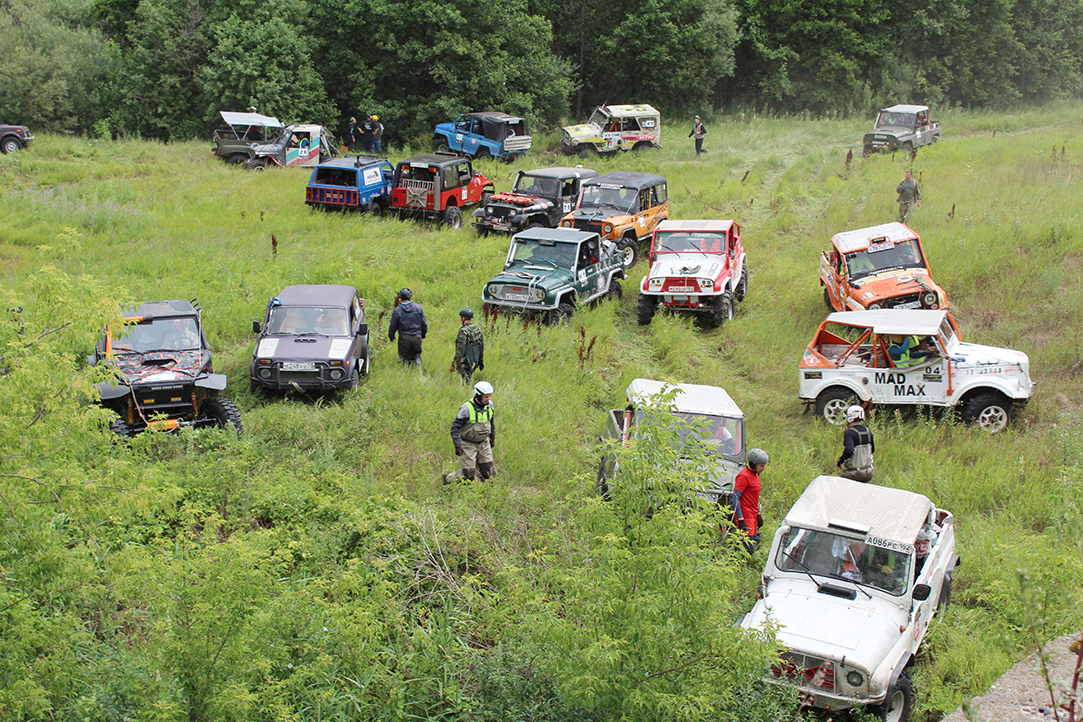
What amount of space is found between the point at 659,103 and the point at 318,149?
62.4 feet

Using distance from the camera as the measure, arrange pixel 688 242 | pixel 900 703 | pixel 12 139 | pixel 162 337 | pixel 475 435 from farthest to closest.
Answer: pixel 12 139 → pixel 688 242 → pixel 162 337 → pixel 475 435 → pixel 900 703

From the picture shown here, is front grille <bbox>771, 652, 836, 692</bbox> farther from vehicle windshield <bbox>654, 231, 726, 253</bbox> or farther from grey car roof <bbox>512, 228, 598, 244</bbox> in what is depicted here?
vehicle windshield <bbox>654, 231, 726, 253</bbox>

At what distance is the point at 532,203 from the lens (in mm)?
19656

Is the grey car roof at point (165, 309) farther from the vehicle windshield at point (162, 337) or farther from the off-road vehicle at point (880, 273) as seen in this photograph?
the off-road vehicle at point (880, 273)

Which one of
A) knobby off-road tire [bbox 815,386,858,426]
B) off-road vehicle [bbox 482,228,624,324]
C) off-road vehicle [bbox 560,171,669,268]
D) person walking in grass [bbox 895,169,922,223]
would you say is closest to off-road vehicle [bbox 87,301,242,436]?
off-road vehicle [bbox 482,228,624,324]

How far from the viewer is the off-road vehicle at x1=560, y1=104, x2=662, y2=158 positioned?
29.4 metres

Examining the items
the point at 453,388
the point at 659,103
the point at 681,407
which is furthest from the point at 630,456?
the point at 659,103

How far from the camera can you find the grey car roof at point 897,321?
10914 millimetres

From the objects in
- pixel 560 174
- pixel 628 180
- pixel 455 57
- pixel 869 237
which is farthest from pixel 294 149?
pixel 869 237

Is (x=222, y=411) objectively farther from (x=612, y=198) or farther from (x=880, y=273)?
(x=612, y=198)

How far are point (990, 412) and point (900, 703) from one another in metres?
5.90

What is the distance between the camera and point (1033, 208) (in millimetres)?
18828

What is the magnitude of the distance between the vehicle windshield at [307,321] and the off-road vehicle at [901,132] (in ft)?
75.4

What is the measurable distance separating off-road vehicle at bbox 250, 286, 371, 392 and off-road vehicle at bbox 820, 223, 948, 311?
26.8ft
